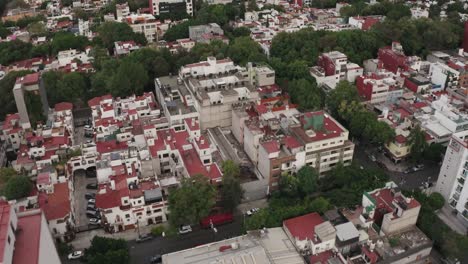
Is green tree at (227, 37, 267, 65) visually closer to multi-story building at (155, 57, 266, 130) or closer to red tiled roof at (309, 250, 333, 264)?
multi-story building at (155, 57, 266, 130)

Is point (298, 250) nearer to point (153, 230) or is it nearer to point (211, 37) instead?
point (153, 230)

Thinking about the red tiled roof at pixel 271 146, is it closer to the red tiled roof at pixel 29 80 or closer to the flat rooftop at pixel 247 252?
the flat rooftop at pixel 247 252

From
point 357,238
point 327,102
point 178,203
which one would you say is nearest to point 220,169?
point 178,203

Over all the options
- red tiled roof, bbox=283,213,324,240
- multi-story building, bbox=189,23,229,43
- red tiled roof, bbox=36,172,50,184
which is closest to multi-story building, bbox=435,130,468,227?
red tiled roof, bbox=283,213,324,240

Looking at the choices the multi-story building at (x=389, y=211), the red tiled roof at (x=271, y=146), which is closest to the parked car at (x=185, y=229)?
the red tiled roof at (x=271, y=146)

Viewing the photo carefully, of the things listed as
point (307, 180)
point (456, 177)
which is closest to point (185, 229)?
point (307, 180)

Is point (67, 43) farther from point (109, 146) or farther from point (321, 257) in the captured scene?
point (321, 257)
